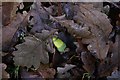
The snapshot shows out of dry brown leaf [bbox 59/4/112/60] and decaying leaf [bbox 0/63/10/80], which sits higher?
dry brown leaf [bbox 59/4/112/60]

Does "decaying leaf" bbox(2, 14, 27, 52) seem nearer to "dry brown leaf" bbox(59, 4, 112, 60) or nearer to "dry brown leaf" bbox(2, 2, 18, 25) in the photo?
"dry brown leaf" bbox(2, 2, 18, 25)

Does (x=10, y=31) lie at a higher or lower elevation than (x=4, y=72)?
higher

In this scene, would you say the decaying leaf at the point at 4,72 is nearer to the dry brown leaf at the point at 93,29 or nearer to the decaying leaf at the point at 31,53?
the decaying leaf at the point at 31,53

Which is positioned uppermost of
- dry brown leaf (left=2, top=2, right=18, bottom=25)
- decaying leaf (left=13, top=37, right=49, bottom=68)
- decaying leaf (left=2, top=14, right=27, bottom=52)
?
dry brown leaf (left=2, top=2, right=18, bottom=25)

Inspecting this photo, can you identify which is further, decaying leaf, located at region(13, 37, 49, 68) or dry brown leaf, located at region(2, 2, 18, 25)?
dry brown leaf, located at region(2, 2, 18, 25)

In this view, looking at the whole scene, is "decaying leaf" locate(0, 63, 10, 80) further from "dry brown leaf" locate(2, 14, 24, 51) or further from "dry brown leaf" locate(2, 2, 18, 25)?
"dry brown leaf" locate(2, 2, 18, 25)

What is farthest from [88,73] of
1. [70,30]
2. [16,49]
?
[16,49]

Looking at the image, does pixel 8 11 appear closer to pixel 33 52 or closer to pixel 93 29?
pixel 33 52

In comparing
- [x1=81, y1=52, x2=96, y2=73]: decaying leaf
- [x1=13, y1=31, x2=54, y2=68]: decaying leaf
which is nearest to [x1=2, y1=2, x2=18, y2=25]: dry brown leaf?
[x1=13, y1=31, x2=54, y2=68]: decaying leaf

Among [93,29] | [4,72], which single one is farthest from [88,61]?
[4,72]
